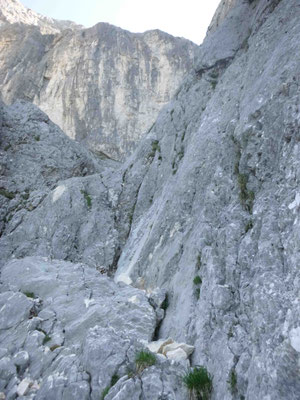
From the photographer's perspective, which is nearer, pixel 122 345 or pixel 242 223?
pixel 122 345

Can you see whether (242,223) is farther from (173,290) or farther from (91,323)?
(91,323)

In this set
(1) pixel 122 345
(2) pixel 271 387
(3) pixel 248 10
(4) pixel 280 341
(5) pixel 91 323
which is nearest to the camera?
(2) pixel 271 387

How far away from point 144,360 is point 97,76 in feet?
181

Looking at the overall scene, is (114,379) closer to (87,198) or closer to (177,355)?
(177,355)

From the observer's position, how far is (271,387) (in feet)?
19.7

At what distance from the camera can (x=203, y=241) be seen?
37.7ft

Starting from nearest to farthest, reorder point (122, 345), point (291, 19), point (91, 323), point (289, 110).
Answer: point (122, 345), point (289, 110), point (91, 323), point (291, 19)

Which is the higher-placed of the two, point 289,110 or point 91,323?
A: point 289,110

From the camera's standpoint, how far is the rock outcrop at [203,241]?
7.39 meters

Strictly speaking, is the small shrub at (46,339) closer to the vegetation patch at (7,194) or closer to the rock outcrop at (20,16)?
the vegetation patch at (7,194)

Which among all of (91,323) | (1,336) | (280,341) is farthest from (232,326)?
(1,336)

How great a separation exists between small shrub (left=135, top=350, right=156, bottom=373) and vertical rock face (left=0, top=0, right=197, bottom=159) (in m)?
45.5

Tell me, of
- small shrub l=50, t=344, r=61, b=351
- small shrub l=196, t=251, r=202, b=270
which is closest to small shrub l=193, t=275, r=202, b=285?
small shrub l=196, t=251, r=202, b=270

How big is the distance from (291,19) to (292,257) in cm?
1148
